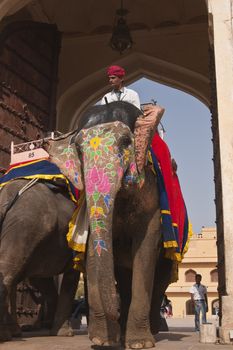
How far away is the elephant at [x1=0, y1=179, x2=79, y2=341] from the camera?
15.0 ft

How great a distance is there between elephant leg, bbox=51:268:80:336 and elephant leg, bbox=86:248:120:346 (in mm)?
1315

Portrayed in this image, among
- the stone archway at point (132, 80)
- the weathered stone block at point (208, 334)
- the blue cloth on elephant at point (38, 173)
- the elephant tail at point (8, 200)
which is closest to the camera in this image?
the weathered stone block at point (208, 334)

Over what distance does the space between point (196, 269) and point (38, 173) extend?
39.2m

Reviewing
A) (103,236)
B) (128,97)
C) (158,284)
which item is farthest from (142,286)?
(128,97)

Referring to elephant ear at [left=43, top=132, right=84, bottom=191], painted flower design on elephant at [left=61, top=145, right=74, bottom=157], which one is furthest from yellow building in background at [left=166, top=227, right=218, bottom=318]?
painted flower design on elephant at [left=61, top=145, right=74, bottom=157]

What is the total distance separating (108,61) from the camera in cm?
1052

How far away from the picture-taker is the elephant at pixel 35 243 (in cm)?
457

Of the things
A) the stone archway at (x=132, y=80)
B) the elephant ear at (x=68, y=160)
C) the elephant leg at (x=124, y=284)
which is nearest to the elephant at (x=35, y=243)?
the elephant leg at (x=124, y=284)

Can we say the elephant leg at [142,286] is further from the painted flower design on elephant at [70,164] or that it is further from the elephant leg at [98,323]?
the painted flower design on elephant at [70,164]

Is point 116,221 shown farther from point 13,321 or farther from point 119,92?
point 13,321

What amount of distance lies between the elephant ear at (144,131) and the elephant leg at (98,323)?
798 mm

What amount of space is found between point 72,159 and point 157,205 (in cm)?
79

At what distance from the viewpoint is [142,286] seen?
4082mm

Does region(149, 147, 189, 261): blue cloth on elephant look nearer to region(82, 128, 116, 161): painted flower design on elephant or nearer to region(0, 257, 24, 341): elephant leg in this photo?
region(82, 128, 116, 161): painted flower design on elephant
